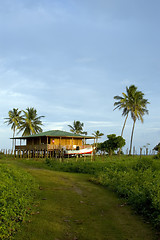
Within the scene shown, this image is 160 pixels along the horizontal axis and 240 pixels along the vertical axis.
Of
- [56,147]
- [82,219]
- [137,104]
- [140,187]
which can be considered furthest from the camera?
[137,104]

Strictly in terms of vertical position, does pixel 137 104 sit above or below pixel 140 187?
above

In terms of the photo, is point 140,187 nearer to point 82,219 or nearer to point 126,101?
point 82,219

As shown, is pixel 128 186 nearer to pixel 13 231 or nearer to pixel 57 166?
pixel 13 231

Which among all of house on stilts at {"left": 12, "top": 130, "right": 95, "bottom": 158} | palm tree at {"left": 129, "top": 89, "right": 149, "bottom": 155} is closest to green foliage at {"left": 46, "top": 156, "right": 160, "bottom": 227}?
house on stilts at {"left": 12, "top": 130, "right": 95, "bottom": 158}

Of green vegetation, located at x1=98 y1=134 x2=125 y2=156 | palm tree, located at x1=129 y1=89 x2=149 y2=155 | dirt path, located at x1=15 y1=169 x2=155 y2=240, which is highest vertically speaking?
palm tree, located at x1=129 y1=89 x2=149 y2=155

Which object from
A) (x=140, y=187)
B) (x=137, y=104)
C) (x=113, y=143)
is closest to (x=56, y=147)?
(x=113, y=143)

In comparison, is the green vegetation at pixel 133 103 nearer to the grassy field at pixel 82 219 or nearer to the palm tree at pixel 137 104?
the palm tree at pixel 137 104

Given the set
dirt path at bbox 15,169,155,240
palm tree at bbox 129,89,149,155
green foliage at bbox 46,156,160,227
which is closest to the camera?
dirt path at bbox 15,169,155,240

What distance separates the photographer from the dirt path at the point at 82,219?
606 cm

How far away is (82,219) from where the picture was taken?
730 cm

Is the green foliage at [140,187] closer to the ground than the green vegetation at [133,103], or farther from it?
closer to the ground

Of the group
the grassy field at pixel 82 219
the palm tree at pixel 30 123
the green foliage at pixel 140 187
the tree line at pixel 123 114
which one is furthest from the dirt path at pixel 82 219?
the palm tree at pixel 30 123

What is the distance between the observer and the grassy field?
239 inches

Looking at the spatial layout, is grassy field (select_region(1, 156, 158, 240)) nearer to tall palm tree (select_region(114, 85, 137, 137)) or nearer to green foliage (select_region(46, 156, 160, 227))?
green foliage (select_region(46, 156, 160, 227))
